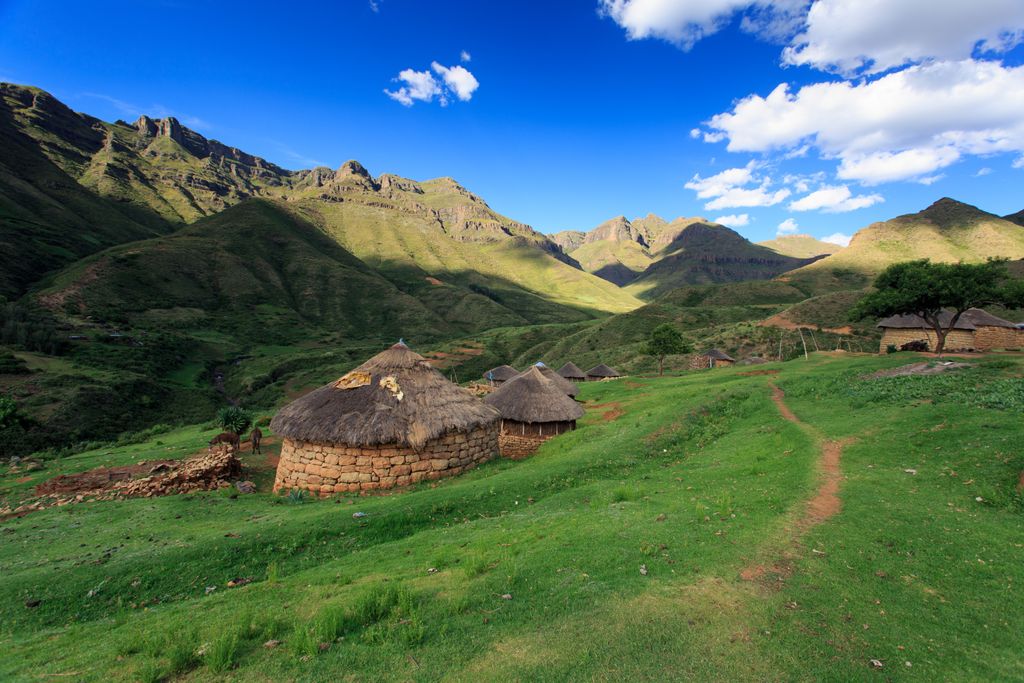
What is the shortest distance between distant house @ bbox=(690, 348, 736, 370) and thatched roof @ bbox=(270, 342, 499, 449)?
144 ft

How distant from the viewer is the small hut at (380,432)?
17.1 meters

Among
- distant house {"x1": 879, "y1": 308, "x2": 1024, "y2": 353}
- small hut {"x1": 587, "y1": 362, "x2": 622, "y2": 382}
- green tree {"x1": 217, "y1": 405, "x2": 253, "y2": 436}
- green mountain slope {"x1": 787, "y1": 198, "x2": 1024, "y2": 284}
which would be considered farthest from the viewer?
green mountain slope {"x1": 787, "y1": 198, "x2": 1024, "y2": 284}

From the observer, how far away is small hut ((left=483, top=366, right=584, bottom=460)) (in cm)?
2455

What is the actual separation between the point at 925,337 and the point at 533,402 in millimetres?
47460

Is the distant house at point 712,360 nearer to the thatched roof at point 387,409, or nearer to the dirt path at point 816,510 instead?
the dirt path at point 816,510

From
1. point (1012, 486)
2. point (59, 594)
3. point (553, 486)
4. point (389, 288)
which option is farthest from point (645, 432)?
point (389, 288)

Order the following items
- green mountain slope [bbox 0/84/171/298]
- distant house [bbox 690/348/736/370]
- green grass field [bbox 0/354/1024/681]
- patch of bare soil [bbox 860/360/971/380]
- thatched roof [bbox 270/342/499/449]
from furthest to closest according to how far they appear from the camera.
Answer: green mountain slope [bbox 0/84/171/298] < distant house [bbox 690/348/736/370] < patch of bare soil [bbox 860/360/971/380] < thatched roof [bbox 270/342/499/449] < green grass field [bbox 0/354/1024/681]

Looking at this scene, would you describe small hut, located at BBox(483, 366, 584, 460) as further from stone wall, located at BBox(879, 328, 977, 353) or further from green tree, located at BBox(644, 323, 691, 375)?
stone wall, located at BBox(879, 328, 977, 353)

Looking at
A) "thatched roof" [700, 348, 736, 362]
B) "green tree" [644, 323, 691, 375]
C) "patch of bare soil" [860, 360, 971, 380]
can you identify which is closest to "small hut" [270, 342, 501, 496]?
"patch of bare soil" [860, 360, 971, 380]

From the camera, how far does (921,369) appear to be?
24.4 meters

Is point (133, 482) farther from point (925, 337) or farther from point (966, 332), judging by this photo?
point (966, 332)

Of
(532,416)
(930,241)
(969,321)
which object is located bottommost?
(532,416)

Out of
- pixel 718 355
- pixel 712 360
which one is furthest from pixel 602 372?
pixel 718 355

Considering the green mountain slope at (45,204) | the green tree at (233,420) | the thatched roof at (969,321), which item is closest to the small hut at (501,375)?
the green tree at (233,420)
